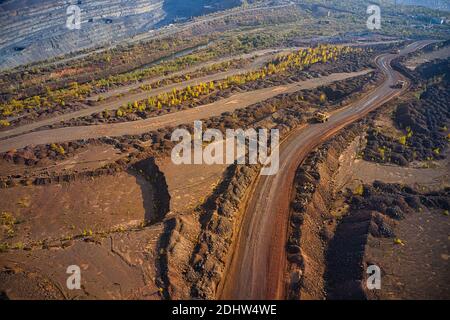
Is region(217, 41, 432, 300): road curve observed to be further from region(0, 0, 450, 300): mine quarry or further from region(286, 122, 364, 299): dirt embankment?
region(286, 122, 364, 299): dirt embankment

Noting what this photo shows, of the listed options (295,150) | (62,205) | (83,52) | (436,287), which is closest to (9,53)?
(83,52)

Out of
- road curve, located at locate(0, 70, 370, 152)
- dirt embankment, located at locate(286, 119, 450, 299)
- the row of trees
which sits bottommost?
dirt embankment, located at locate(286, 119, 450, 299)

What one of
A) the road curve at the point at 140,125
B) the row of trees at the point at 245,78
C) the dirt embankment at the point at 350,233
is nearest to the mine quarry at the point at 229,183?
the dirt embankment at the point at 350,233

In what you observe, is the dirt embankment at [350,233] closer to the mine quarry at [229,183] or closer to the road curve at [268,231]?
the mine quarry at [229,183]

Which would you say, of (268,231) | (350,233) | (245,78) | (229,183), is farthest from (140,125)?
(350,233)

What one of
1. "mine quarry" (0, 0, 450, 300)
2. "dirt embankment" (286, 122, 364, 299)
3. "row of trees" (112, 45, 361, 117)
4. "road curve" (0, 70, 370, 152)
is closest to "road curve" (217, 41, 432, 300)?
"mine quarry" (0, 0, 450, 300)
